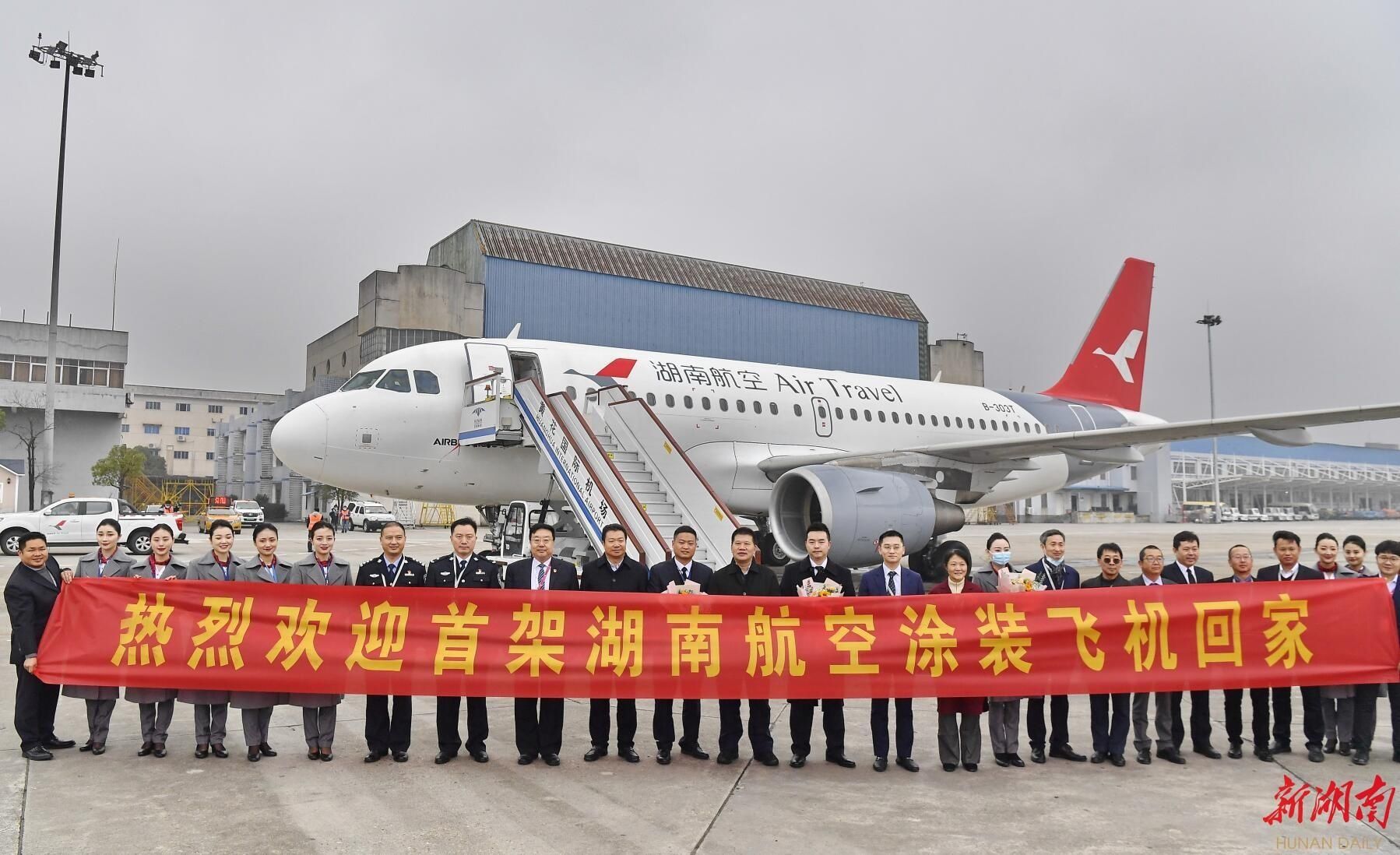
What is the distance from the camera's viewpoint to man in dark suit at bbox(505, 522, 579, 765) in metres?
5.59

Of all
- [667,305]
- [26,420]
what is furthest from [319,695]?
[26,420]

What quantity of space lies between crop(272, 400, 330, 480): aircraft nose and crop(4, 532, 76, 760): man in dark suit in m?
6.61

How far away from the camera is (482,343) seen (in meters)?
13.8

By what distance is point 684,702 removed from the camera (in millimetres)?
6086

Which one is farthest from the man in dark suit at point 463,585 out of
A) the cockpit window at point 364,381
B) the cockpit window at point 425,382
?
the cockpit window at point 364,381

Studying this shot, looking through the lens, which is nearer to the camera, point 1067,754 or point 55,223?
point 1067,754

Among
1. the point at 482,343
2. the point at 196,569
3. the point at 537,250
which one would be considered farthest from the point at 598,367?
the point at 537,250

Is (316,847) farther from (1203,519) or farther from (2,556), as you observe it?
(1203,519)

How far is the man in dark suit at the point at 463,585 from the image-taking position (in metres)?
5.60

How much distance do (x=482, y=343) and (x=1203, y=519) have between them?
71.9 meters

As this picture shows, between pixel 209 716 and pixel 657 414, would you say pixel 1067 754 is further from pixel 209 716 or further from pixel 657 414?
pixel 657 414

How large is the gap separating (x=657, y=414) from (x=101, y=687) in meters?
9.39

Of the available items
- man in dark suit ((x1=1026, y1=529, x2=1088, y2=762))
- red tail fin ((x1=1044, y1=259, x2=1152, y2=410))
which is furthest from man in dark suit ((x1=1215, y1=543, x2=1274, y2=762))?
red tail fin ((x1=1044, y1=259, x2=1152, y2=410))

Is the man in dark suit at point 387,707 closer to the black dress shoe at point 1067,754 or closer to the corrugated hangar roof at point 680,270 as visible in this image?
the black dress shoe at point 1067,754
